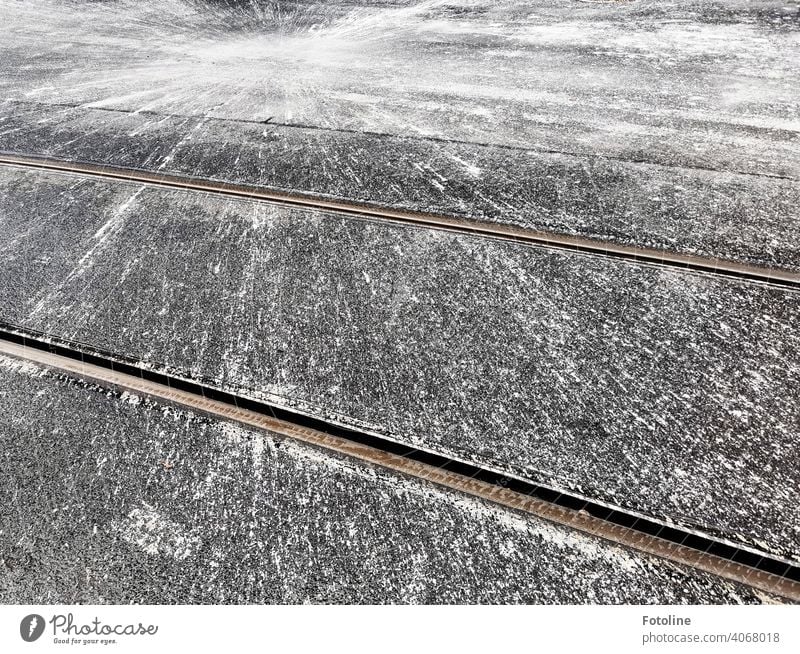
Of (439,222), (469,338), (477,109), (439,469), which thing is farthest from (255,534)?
(477,109)

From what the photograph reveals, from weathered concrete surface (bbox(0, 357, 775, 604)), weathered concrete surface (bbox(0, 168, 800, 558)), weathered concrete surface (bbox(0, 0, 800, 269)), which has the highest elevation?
weathered concrete surface (bbox(0, 0, 800, 269))

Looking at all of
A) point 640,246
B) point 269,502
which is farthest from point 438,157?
point 269,502

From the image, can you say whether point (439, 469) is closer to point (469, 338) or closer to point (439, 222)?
point (469, 338)

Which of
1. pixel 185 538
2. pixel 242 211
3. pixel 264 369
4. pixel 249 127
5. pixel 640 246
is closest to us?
pixel 185 538

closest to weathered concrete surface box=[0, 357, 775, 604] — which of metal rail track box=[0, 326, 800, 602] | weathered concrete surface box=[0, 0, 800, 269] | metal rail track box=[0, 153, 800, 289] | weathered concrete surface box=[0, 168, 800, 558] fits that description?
metal rail track box=[0, 326, 800, 602]

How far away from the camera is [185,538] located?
1.19 m

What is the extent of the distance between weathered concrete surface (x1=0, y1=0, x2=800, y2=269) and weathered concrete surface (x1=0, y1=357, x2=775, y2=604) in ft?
4.12

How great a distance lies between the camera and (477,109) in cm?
314

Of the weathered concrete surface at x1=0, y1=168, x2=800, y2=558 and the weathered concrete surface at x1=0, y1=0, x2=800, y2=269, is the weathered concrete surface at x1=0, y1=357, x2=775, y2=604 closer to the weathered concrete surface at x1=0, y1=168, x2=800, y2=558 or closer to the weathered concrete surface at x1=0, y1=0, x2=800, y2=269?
the weathered concrete surface at x1=0, y1=168, x2=800, y2=558

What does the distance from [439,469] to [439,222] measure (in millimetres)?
1142

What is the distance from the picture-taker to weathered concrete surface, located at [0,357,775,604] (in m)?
1.08

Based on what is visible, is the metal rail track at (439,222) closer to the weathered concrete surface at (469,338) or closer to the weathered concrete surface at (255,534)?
the weathered concrete surface at (469,338)

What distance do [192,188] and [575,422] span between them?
1960 mm
